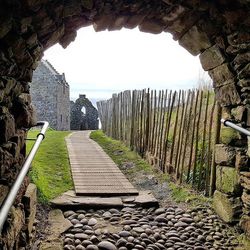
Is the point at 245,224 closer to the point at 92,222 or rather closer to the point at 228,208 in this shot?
the point at 228,208

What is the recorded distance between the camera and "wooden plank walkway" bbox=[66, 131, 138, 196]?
483 cm

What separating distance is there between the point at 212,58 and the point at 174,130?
2027 millimetres

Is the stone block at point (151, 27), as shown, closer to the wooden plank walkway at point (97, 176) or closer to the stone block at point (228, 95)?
the stone block at point (228, 95)

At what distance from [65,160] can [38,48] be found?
4432 mm

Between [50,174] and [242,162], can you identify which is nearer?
[242,162]

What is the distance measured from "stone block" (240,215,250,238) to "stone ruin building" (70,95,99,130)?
73.1 feet

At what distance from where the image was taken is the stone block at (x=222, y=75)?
139 inches

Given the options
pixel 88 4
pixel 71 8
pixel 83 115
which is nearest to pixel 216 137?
pixel 88 4

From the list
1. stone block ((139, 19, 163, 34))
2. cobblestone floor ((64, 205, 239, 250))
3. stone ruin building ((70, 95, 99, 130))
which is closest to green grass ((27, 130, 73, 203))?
cobblestone floor ((64, 205, 239, 250))

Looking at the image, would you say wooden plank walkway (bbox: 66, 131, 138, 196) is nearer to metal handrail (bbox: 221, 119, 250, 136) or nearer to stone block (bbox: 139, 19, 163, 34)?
metal handrail (bbox: 221, 119, 250, 136)

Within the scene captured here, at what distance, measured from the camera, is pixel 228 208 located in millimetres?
3742

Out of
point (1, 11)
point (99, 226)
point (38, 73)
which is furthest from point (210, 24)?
point (38, 73)

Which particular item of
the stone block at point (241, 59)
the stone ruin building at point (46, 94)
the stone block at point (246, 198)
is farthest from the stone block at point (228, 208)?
the stone ruin building at point (46, 94)

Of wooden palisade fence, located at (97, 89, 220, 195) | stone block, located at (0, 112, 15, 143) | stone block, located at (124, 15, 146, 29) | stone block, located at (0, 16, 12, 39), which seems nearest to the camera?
stone block, located at (0, 16, 12, 39)
